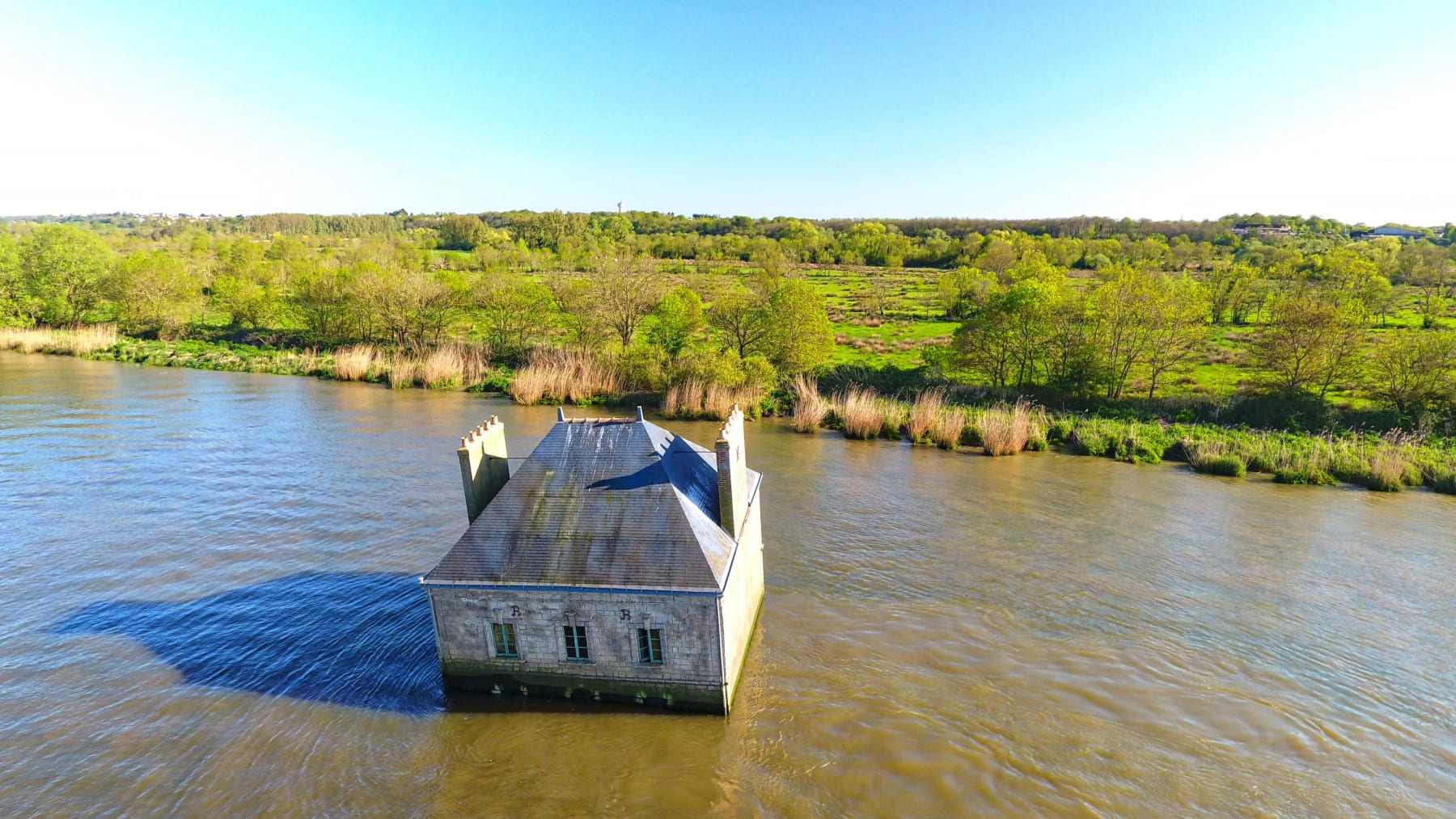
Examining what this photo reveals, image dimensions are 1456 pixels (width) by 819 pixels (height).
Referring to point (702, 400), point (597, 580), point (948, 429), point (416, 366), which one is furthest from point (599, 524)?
point (416, 366)

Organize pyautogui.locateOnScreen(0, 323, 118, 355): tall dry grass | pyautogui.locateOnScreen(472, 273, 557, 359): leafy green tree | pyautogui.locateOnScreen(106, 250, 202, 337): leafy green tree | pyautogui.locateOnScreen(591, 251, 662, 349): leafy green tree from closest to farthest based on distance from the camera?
pyautogui.locateOnScreen(591, 251, 662, 349): leafy green tree
pyautogui.locateOnScreen(472, 273, 557, 359): leafy green tree
pyautogui.locateOnScreen(0, 323, 118, 355): tall dry grass
pyautogui.locateOnScreen(106, 250, 202, 337): leafy green tree

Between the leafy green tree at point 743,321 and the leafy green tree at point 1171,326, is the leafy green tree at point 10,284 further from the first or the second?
the leafy green tree at point 1171,326

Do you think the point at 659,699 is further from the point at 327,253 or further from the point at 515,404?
the point at 327,253

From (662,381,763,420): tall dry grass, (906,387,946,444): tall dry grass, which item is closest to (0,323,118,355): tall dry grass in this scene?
(662,381,763,420): tall dry grass

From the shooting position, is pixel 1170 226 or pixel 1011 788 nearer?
pixel 1011 788

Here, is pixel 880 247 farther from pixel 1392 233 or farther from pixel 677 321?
pixel 1392 233

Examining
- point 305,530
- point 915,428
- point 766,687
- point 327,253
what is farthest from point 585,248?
point 766,687

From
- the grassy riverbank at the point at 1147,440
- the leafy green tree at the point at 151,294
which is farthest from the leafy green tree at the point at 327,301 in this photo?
the grassy riverbank at the point at 1147,440

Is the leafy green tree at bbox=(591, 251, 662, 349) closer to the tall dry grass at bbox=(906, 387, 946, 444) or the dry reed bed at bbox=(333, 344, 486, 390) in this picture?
the dry reed bed at bbox=(333, 344, 486, 390)
